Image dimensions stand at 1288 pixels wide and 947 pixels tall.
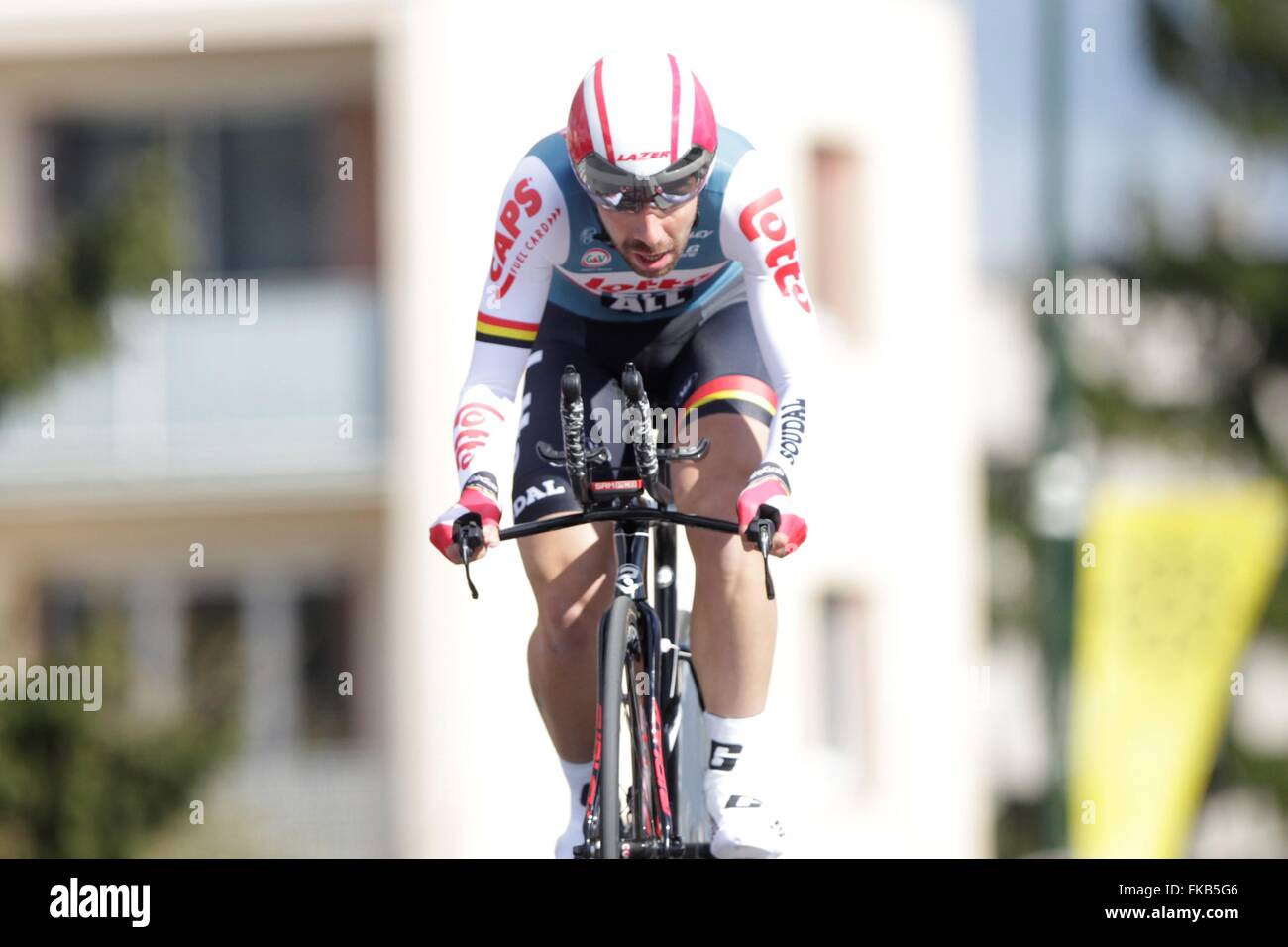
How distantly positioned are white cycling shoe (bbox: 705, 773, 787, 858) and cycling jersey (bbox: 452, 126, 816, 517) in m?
0.92

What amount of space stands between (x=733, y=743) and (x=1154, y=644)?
7.96 meters

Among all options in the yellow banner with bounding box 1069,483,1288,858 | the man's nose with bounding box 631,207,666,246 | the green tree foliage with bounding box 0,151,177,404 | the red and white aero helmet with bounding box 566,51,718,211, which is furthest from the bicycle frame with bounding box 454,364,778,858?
the green tree foliage with bounding box 0,151,177,404

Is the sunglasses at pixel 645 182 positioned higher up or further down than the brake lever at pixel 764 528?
higher up

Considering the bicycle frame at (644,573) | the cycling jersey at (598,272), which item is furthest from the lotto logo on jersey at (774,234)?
the bicycle frame at (644,573)

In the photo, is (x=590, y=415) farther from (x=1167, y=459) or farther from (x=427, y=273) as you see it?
(x=1167, y=459)

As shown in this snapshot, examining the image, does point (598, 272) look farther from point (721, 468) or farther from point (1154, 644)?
point (1154, 644)

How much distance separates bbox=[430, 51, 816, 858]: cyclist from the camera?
5.11m

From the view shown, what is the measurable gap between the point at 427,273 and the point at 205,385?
5105 mm

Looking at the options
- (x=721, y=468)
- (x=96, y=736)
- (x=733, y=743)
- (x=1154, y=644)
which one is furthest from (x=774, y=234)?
(x=96, y=736)

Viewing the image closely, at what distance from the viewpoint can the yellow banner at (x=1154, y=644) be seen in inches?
527

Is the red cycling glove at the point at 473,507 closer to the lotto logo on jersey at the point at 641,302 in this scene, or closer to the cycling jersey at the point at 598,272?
the cycling jersey at the point at 598,272

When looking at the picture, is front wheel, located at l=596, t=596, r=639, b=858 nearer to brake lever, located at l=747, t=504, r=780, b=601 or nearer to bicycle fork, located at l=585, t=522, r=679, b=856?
bicycle fork, located at l=585, t=522, r=679, b=856

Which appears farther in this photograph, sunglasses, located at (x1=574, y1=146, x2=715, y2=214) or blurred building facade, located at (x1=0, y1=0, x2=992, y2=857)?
blurred building facade, located at (x1=0, y1=0, x2=992, y2=857)

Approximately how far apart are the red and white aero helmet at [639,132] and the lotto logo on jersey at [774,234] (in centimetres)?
29
